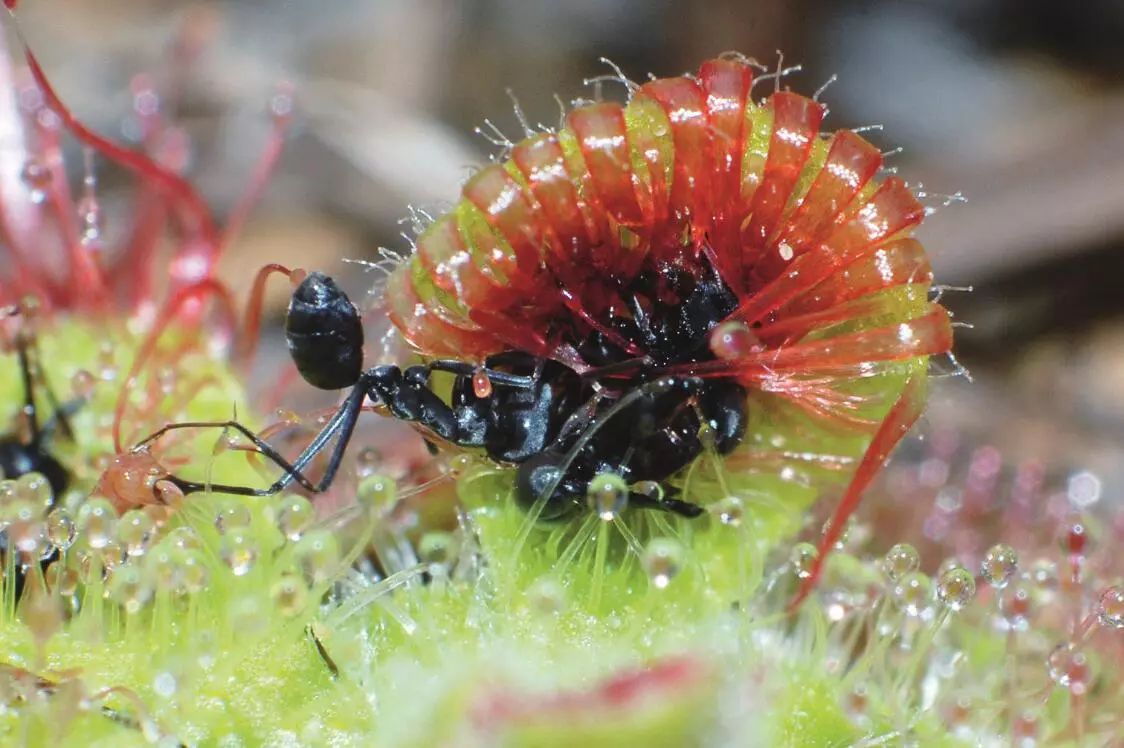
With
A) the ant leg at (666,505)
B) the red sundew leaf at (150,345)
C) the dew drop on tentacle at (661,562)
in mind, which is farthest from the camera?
the red sundew leaf at (150,345)

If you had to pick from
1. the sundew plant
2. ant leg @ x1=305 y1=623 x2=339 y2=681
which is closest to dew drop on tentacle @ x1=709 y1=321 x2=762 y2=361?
the sundew plant

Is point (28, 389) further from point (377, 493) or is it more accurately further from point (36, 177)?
point (377, 493)

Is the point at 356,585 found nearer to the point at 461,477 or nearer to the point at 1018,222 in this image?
the point at 461,477

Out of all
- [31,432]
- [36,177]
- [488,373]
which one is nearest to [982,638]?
[488,373]

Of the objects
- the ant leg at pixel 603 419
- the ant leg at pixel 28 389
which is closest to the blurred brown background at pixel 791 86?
the ant leg at pixel 603 419

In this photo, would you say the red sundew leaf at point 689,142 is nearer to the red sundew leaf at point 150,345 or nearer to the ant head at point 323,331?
the ant head at point 323,331

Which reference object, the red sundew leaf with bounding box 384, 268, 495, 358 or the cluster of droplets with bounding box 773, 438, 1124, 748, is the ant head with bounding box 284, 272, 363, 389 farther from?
the cluster of droplets with bounding box 773, 438, 1124, 748

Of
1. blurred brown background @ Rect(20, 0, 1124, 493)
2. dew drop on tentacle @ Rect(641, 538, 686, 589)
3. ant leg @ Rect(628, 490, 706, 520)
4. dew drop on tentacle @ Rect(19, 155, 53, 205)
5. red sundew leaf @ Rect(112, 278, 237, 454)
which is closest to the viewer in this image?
dew drop on tentacle @ Rect(641, 538, 686, 589)
